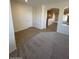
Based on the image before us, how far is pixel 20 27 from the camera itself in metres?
8.14

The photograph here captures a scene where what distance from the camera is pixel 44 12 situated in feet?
29.1

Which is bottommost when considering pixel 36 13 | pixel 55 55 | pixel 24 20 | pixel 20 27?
pixel 55 55

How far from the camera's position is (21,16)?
8172 millimetres

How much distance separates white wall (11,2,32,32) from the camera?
23.8 feet

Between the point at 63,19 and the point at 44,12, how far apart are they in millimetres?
2265

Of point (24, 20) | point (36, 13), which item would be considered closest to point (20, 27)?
point (24, 20)

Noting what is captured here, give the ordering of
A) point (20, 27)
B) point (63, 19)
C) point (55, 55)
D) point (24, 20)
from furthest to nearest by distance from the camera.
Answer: point (24, 20)
point (20, 27)
point (63, 19)
point (55, 55)

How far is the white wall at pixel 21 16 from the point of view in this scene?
7.27 meters
